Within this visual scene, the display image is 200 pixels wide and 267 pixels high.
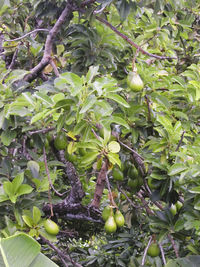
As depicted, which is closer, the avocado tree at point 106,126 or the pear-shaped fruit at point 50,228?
the avocado tree at point 106,126

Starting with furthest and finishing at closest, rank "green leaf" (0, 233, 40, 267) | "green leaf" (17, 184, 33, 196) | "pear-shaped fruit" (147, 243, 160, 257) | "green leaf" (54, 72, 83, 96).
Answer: "pear-shaped fruit" (147, 243, 160, 257)
"green leaf" (17, 184, 33, 196)
"green leaf" (54, 72, 83, 96)
"green leaf" (0, 233, 40, 267)

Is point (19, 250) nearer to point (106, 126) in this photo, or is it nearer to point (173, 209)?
point (106, 126)

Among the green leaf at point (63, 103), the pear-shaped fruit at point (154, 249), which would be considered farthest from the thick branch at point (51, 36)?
the pear-shaped fruit at point (154, 249)

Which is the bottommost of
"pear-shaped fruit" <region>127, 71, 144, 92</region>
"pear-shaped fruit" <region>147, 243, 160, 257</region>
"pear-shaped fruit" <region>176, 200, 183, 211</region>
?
"pear-shaped fruit" <region>147, 243, 160, 257</region>

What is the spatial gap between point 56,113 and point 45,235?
0.64 metres

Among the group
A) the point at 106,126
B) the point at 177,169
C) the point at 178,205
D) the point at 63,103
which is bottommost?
the point at 178,205

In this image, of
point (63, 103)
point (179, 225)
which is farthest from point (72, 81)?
point (179, 225)

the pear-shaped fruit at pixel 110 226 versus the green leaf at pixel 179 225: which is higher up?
the pear-shaped fruit at pixel 110 226

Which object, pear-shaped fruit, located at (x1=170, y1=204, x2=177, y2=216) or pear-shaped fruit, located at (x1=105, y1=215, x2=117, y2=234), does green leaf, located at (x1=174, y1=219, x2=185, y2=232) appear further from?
pear-shaped fruit, located at (x1=105, y1=215, x2=117, y2=234)

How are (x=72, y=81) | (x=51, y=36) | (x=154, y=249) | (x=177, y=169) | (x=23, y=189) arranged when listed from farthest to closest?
1. (x=51, y=36)
2. (x=154, y=249)
3. (x=23, y=189)
4. (x=177, y=169)
5. (x=72, y=81)

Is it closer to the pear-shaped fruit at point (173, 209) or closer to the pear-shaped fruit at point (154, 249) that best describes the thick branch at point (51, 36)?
the pear-shaped fruit at point (173, 209)

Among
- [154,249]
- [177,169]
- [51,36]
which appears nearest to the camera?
[177,169]

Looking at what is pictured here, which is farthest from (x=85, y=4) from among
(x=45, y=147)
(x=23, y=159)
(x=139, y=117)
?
(x=23, y=159)

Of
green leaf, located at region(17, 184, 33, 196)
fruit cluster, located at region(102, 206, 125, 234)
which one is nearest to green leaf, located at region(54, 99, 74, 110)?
green leaf, located at region(17, 184, 33, 196)
